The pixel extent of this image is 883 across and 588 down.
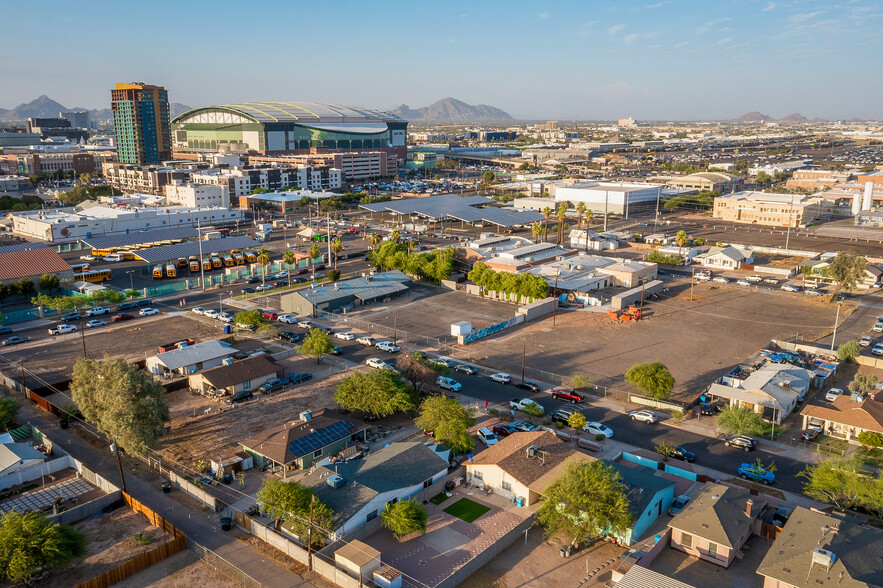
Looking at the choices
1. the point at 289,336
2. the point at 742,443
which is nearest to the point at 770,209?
the point at 742,443

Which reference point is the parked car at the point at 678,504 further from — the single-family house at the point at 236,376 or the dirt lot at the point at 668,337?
the single-family house at the point at 236,376

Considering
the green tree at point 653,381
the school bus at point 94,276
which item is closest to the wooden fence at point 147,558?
the green tree at point 653,381

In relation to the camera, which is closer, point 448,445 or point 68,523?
point 68,523

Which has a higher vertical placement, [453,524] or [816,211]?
[816,211]

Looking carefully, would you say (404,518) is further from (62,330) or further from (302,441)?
(62,330)

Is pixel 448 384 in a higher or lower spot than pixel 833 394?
higher

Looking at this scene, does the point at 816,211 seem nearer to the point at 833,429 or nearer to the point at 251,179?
the point at 833,429

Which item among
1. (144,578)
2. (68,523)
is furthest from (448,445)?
(68,523)
